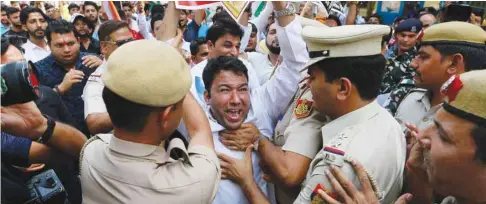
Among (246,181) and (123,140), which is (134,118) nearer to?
(123,140)

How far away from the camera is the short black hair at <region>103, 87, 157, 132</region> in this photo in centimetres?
138

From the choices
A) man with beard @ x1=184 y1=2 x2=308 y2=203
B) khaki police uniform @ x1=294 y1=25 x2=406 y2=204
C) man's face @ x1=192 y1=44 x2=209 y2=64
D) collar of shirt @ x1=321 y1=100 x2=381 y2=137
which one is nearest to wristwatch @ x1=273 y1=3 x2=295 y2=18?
man with beard @ x1=184 y1=2 x2=308 y2=203

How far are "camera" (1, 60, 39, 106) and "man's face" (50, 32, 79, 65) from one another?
2906 millimetres

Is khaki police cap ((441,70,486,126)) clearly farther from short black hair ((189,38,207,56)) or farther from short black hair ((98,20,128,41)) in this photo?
short black hair ((189,38,207,56))

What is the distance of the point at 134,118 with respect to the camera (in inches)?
55.7

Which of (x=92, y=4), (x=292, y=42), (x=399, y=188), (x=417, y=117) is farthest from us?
(x=92, y=4)

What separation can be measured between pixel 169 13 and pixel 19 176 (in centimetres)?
135

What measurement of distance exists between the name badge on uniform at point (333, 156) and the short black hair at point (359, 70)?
31 cm

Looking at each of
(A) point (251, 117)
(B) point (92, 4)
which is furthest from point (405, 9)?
(A) point (251, 117)

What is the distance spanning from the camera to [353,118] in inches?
70.9

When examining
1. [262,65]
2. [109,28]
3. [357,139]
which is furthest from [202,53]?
[357,139]

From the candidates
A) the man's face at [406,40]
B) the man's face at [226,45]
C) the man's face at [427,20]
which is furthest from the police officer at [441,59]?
the man's face at [427,20]

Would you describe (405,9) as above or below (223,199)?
below

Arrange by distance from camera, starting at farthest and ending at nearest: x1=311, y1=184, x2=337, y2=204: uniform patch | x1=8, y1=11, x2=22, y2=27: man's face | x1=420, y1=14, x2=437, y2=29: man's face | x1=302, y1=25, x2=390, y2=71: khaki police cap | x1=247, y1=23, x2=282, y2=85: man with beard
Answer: x1=8, y1=11, x2=22, y2=27: man's face
x1=420, y1=14, x2=437, y2=29: man's face
x1=247, y1=23, x2=282, y2=85: man with beard
x1=302, y1=25, x2=390, y2=71: khaki police cap
x1=311, y1=184, x2=337, y2=204: uniform patch
